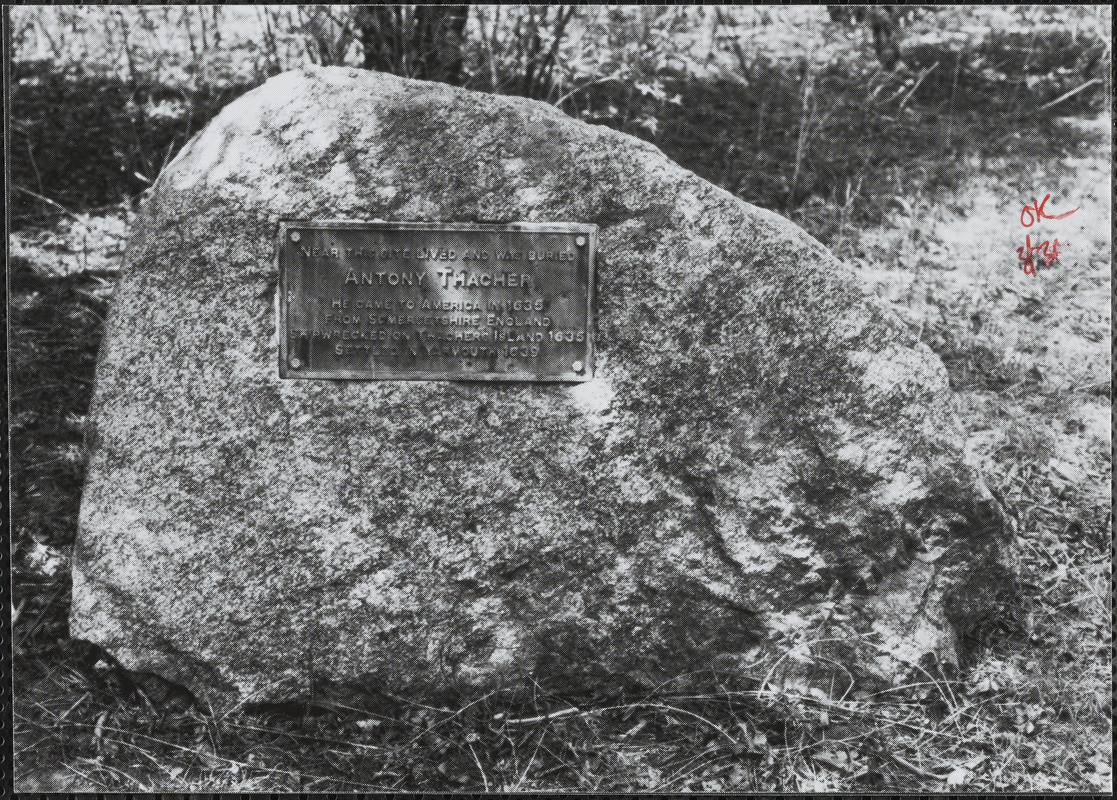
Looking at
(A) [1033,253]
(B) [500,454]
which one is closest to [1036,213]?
(A) [1033,253]

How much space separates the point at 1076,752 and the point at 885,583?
731mm

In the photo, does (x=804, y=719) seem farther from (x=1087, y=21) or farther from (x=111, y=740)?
(x=1087, y=21)

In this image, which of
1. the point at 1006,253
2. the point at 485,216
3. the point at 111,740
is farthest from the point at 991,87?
the point at 111,740

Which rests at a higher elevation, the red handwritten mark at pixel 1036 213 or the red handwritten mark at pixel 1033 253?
the red handwritten mark at pixel 1036 213

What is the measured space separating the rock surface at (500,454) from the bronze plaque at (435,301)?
5 centimetres

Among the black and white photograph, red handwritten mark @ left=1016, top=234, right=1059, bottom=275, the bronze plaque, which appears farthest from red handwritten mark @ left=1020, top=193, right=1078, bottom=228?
the bronze plaque

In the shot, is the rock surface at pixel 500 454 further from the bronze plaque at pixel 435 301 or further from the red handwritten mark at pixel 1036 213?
the red handwritten mark at pixel 1036 213

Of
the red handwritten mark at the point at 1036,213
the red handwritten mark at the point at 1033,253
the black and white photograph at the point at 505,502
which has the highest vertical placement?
the red handwritten mark at the point at 1036,213

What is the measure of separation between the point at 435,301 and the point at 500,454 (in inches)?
19.2

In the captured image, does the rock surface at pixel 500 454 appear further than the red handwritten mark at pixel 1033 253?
No

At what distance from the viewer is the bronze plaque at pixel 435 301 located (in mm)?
2721

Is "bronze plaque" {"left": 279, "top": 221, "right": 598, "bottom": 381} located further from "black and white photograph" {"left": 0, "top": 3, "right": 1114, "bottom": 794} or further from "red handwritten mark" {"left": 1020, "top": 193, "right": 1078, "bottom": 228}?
"red handwritten mark" {"left": 1020, "top": 193, "right": 1078, "bottom": 228}

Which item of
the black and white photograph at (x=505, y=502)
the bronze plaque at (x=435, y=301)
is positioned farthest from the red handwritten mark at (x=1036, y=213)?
the bronze plaque at (x=435, y=301)

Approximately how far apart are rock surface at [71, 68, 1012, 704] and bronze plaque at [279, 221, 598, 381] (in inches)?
1.9
